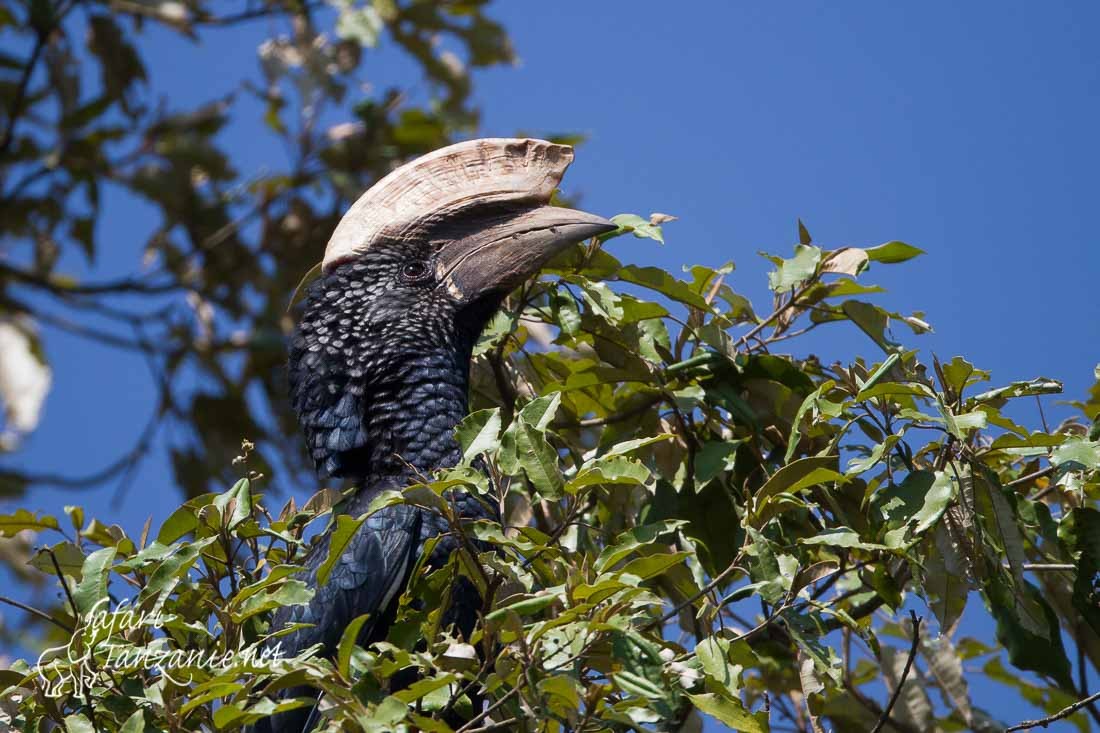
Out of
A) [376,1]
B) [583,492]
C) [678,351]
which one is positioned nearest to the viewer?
[583,492]

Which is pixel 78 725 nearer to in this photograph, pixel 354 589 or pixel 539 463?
pixel 354 589

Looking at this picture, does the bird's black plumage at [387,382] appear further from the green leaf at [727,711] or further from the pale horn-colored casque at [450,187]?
the green leaf at [727,711]

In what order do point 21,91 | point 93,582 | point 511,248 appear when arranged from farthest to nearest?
1. point 21,91
2. point 511,248
3. point 93,582

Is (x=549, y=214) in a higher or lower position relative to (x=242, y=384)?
lower

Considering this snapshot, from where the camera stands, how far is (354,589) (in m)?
2.00

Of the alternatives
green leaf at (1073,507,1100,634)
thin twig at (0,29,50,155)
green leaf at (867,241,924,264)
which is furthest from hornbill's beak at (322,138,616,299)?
thin twig at (0,29,50,155)

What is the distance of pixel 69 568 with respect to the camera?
195 centimetres

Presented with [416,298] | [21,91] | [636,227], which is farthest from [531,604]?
[21,91]

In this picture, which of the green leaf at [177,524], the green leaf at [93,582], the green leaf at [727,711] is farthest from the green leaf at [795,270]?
the green leaf at [93,582]

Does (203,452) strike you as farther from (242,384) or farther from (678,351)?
(678,351)

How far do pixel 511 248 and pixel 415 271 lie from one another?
19cm

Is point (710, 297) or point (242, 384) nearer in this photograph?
point (710, 297)

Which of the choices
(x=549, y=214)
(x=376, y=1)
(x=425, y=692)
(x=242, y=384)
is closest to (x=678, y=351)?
(x=549, y=214)

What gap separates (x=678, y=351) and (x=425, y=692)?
934mm
